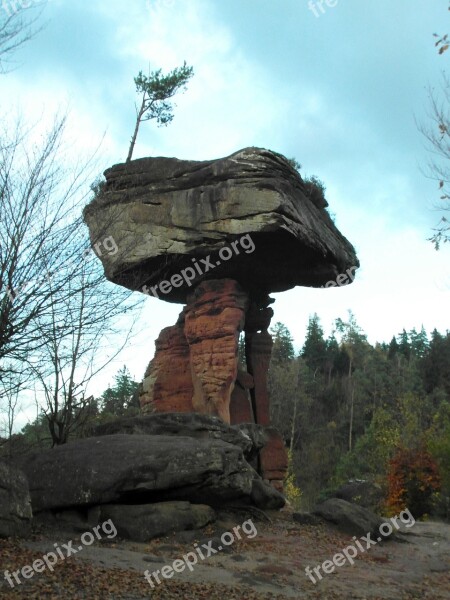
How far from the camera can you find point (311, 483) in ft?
127

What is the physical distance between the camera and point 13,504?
25.7 ft

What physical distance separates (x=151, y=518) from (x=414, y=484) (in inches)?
544

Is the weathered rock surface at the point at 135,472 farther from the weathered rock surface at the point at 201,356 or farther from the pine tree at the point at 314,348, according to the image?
the pine tree at the point at 314,348

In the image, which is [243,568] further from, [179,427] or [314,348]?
[314,348]

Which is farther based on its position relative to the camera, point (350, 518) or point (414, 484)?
point (414, 484)

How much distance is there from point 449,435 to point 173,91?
13.6m

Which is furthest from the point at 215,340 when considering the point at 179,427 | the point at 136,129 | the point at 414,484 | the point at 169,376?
the point at 414,484

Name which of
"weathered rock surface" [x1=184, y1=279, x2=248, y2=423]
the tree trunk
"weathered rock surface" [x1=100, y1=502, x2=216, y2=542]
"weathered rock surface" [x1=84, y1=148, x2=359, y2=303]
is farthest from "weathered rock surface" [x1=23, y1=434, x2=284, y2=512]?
the tree trunk

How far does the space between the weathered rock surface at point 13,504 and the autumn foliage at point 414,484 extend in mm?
14583

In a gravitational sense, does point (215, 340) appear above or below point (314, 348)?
below

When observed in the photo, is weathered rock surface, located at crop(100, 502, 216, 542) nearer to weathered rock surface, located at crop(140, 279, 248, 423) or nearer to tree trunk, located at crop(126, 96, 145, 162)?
weathered rock surface, located at crop(140, 279, 248, 423)

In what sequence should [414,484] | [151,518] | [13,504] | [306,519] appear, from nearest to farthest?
[13,504] → [151,518] → [306,519] → [414,484]

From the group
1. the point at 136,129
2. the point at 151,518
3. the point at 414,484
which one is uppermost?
the point at 136,129

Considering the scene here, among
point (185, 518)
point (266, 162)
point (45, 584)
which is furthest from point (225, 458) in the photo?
point (266, 162)
